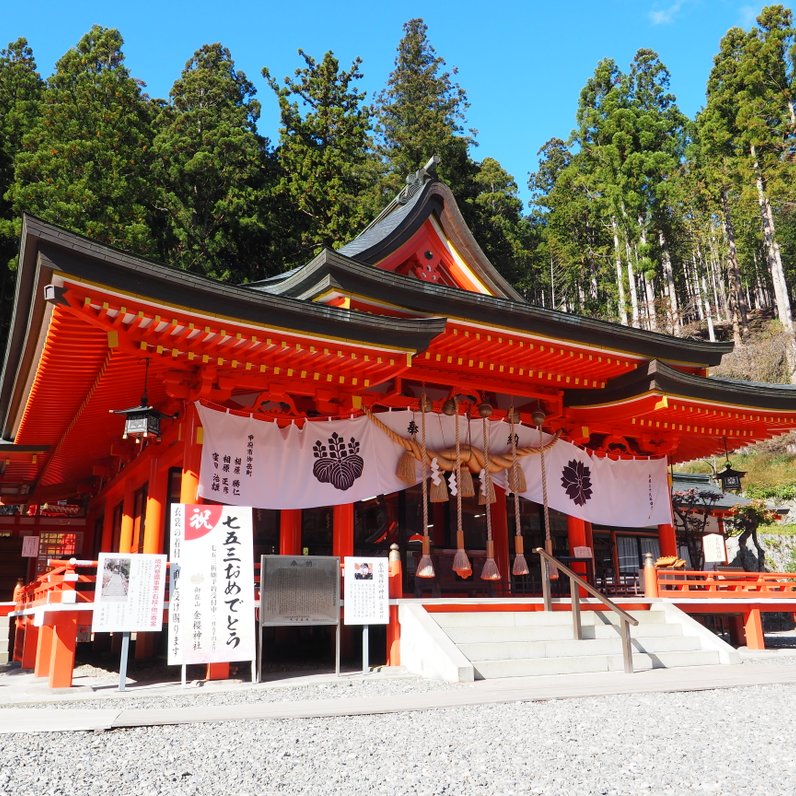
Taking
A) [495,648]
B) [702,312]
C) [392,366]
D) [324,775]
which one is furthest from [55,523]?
[702,312]

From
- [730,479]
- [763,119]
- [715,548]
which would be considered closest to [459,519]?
[730,479]

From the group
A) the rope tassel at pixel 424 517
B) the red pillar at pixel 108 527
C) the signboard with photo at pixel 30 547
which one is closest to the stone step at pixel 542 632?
the rope tassel at pixel 424 517

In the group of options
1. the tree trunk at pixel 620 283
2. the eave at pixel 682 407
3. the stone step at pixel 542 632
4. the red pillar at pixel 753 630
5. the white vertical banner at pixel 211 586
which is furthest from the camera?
the tree trunk at pixel 620 283

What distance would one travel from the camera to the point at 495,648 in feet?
25.5

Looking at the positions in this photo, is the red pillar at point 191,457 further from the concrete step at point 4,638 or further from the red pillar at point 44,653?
the concrete step at point 4,638

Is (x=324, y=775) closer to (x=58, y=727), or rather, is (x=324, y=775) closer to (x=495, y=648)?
(x=58, y=727)

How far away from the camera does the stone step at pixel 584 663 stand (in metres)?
7.35

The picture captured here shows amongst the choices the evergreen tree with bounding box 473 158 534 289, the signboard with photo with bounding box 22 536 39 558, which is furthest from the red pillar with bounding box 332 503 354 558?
the evergreen tree with bounding box 473 158 534 289

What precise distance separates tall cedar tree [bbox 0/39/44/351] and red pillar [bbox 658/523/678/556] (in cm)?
1917

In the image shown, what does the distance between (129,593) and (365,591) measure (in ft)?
8.07

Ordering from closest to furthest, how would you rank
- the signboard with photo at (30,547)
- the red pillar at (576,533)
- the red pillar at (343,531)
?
1. the red pillar at (343,531)
2. the red pillar at (576,533)
3. the signboard with photo at (30,547)

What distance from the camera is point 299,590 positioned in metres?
7.44

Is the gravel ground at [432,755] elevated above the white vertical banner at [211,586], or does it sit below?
below

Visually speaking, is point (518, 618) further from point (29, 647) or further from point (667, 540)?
point (29, 647)
